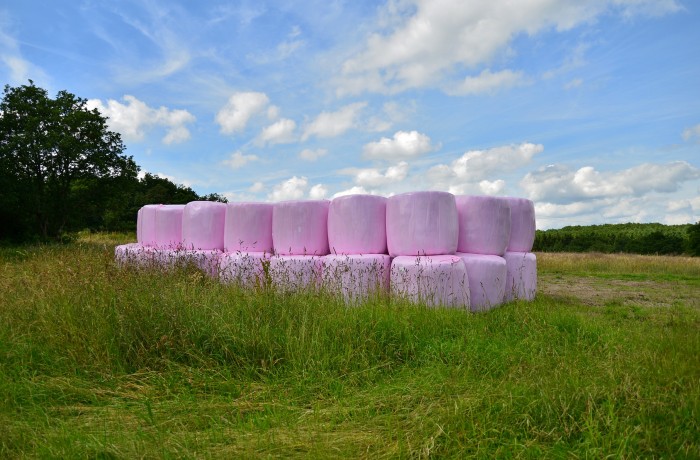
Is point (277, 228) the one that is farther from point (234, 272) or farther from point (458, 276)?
point (458, 276)

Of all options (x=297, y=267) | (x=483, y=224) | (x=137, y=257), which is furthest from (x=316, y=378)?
(x=137, y=257)

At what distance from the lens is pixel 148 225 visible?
331 inches

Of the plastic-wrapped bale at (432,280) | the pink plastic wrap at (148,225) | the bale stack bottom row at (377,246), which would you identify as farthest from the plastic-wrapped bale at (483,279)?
the pink plastic wrap at (148,225)

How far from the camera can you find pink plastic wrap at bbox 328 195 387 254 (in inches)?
233

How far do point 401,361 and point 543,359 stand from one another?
0.96 meters

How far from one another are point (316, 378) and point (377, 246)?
3.00 m

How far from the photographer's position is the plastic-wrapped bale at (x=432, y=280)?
5.29 metres

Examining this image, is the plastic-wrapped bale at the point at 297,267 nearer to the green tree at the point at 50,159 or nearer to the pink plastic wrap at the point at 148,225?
the pink plastic wrap at the point at 148,225

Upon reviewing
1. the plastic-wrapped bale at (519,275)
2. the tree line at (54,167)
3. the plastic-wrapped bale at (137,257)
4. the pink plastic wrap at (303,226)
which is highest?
the tree line at (54,167)

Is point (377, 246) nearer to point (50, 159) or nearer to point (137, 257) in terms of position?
point (137, 257)

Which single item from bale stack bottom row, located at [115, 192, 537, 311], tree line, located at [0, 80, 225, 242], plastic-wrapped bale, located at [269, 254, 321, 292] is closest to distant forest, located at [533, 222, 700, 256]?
tree line, located at [0, 80, 225, 242]

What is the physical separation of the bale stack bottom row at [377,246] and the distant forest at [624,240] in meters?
25.9

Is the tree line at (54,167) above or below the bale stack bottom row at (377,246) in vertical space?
above

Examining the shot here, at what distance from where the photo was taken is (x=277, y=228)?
6371 millimetres
